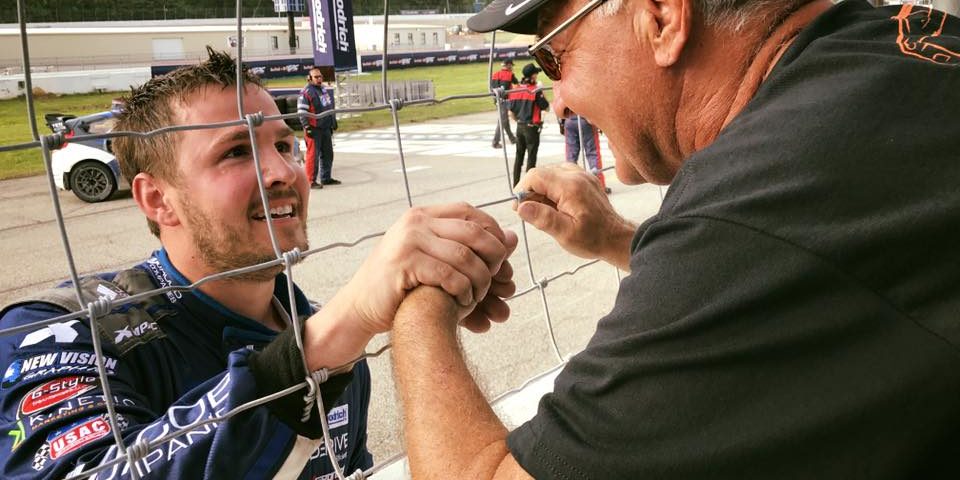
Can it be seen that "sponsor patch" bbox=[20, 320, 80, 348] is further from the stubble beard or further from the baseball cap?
the baseball cap

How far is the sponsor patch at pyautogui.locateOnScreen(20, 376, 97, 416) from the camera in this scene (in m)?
1.23

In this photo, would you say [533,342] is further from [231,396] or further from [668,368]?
[668,368]

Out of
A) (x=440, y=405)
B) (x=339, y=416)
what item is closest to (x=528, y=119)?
(x=339, y=416)

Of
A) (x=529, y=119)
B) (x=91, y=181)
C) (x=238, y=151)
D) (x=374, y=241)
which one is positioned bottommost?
(x=374, y=241)

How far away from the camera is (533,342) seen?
4914 millimetres

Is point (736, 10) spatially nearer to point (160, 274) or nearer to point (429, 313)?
point (429, 313)

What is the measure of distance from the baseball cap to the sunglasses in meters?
0.05

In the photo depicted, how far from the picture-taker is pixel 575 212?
166 cm

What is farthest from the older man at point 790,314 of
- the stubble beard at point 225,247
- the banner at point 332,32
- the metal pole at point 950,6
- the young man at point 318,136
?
the young man at point 318,136

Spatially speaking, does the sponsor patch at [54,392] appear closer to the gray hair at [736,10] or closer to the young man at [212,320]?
the young man at [212,320]

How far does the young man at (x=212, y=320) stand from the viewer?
122cm

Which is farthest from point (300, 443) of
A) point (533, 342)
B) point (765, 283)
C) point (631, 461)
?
point (533, 342)

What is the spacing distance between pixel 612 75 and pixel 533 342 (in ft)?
12.3

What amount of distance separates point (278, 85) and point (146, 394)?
60.9 ft
